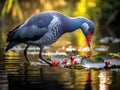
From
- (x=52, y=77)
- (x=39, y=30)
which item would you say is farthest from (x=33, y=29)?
(x=52, y=77)

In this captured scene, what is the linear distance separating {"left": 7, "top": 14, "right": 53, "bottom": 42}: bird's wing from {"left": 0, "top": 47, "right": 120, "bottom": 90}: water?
1.58 feet

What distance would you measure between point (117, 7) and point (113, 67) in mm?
18598

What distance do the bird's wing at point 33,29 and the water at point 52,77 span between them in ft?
1.58

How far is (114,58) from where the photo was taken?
1129 centimetres

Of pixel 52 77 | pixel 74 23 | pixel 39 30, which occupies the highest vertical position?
pixel 74 23

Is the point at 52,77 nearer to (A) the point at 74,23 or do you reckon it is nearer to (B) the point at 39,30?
(B) the point at 39,30

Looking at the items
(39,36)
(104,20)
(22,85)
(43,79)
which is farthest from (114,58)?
(104,20)

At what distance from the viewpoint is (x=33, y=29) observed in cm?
1088

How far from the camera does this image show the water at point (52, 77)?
8.34m

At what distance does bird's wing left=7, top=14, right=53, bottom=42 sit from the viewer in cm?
1082

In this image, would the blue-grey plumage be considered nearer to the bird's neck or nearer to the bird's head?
the bird's head

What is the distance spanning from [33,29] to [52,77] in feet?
6.04

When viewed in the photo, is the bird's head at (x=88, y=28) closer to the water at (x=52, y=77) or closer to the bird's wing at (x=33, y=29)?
the bird's wing at (x=33, y=29)

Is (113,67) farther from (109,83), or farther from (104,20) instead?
(104,20)
